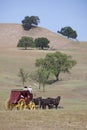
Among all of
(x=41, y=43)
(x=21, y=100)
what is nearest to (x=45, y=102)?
(x=21, y=100)

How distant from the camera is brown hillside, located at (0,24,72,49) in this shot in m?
171

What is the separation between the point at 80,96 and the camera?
56625 mm

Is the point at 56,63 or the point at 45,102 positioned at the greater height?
the point at 45,102

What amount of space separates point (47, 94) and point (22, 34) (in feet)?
423

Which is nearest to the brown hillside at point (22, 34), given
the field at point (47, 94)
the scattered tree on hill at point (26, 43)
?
the field at point (47, 94)

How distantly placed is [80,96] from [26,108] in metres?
29.0

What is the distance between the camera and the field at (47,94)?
19719 millimetres

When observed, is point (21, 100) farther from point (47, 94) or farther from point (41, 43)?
point (41, 43)

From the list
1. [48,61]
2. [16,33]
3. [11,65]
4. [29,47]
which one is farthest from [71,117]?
[16,33]

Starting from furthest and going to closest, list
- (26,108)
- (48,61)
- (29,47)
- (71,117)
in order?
1. (29,47)
2. (48,61)
3. (26,108)
4. (71,117)

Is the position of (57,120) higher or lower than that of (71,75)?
higher

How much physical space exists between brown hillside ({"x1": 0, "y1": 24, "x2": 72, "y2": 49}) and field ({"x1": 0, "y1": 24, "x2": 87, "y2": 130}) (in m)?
7.56

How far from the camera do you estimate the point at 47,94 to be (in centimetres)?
5928

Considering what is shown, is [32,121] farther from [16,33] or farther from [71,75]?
[16,33]
